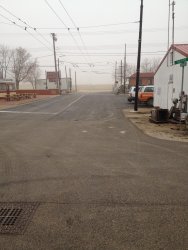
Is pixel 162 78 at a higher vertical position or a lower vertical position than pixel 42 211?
higher

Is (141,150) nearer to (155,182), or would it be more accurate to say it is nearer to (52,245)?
(155,182)

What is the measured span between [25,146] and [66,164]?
9.60ft

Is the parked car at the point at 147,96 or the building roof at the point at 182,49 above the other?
the building roof at the point at 182,49

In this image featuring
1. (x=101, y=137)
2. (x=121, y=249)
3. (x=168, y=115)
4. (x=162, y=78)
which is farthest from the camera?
(x=162, y=78)

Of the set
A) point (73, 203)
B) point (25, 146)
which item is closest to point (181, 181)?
point (73, 203)

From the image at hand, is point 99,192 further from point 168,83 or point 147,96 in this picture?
point 147,96

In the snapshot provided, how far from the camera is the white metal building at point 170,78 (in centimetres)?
1702

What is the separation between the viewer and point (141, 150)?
9445 mm

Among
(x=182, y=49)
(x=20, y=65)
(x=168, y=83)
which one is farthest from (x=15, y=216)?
(x=20, y=65)

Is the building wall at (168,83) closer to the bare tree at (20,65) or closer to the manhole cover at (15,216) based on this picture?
the manhole cover at (15,216)

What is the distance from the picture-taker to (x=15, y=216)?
187 inches

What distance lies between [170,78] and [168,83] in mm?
582

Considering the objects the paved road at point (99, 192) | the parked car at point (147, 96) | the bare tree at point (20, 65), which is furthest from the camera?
the bare tree at point (20, 65)

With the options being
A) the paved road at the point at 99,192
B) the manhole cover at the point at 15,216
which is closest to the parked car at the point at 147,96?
the paved road at the point at 99,192
